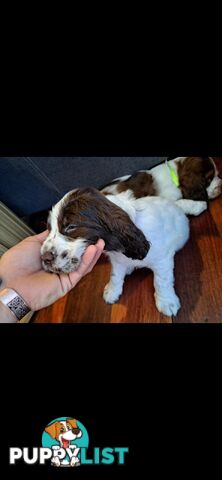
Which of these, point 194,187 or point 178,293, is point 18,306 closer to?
point 178,293

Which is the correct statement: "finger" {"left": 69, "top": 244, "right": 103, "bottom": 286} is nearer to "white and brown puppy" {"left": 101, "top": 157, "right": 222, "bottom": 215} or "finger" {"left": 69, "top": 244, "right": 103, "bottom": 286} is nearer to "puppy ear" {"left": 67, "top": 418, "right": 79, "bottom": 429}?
"puppy ear" {"left": 67, "top": 418, "right": 79, "bottom": 429}

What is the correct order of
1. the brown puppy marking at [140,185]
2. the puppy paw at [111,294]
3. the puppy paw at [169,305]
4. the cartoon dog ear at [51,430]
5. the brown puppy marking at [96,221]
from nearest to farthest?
the cartoon dog ear at [51,430], the brown puppy marking at [96,221], the puppy paw at [169,305], the puppy paw at [111,294], the brown puppy marking at [140,185]

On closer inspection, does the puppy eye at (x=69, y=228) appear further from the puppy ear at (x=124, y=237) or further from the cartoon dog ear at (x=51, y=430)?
the cartoon dog ear at (x=51, y=430)

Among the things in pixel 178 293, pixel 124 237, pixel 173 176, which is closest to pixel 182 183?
pixel 173 176

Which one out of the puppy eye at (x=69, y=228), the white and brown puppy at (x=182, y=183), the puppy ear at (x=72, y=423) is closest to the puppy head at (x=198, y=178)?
the white and brown puppy at (x=182, y=183)

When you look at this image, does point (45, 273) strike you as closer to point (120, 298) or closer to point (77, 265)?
point (77, 265)

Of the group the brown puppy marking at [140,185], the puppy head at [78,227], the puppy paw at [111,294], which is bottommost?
the puppy paw at [111,294]
